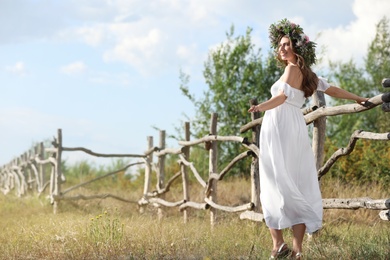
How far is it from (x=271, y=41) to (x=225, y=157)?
30.8ft

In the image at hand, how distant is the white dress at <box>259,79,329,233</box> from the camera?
214 inches

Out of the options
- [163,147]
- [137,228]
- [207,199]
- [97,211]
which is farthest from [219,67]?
[137,228]

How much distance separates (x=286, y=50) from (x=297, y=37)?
16cm

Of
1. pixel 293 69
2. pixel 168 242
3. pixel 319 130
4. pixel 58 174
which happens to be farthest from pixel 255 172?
pixel 58 174

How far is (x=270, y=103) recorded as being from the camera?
5.23m

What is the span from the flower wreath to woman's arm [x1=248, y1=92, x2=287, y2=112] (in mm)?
549

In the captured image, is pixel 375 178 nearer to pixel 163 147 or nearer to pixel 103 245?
pixel 163 147

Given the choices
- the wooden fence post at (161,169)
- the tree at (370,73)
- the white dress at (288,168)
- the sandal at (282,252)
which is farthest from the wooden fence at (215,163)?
the tree at (370,73)

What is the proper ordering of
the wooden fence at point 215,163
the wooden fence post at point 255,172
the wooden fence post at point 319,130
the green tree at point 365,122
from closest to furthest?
the wooden fence at point 215,163 < the wooden fence post at point 319,130 < the wooden fence post at point 255,172 < the green tree at point 365,122

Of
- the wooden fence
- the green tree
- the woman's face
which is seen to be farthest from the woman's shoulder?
the green tree

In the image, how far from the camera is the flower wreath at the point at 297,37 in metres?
5.67

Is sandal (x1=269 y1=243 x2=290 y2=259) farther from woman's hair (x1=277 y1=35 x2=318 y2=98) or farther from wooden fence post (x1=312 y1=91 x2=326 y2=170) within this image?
wooden fence post (x1=312 y1=91 x2=326 y2=170)

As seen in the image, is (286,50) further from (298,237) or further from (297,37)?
(298,237)

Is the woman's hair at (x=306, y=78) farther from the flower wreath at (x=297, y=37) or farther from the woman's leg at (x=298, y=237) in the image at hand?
the woman's leg at (x=298, y=237)
